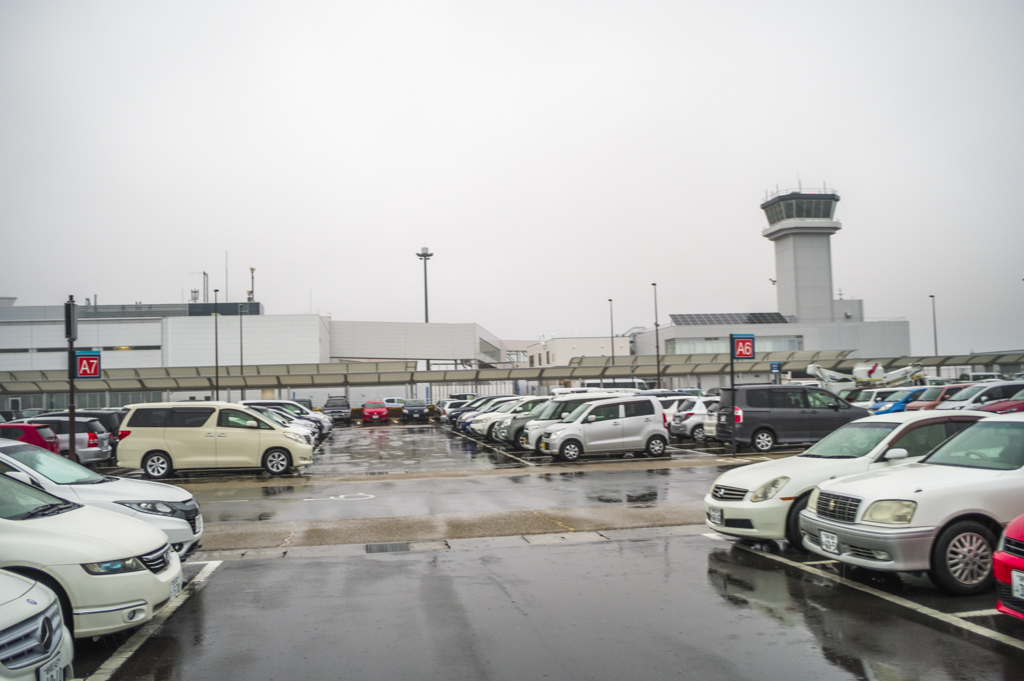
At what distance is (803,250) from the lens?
76938 millimetres

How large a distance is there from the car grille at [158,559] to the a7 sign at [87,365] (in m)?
12.1

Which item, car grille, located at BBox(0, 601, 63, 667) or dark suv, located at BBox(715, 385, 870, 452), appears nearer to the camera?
car grille, located at BBox(0, 601, 63, 667)

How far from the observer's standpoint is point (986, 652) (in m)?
5.44

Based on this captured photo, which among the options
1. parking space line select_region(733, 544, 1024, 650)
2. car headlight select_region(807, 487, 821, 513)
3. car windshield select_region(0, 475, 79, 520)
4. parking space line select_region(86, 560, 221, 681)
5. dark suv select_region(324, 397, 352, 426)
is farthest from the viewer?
dark suv select_region(324, 397, 352, 426)

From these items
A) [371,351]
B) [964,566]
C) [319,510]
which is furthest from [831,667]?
[371,351]

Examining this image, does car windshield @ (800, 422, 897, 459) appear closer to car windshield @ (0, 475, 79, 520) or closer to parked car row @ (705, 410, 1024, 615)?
parked car row @ (705, 410, 1024, 615)

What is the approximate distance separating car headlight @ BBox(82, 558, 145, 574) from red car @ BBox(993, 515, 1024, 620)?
660 centimetres

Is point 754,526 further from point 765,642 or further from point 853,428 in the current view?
point 765,642

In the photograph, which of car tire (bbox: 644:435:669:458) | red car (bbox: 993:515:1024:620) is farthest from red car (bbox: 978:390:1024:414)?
red car (bbox: 993:515:1024:620)

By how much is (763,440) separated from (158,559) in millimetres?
17122

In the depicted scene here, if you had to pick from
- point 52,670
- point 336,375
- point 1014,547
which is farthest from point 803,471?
point 336,375

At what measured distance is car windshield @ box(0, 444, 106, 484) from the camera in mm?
8594

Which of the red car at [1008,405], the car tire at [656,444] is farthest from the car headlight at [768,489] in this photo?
the red car at [1008,405]

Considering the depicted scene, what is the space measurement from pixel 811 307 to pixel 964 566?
77361 mm
